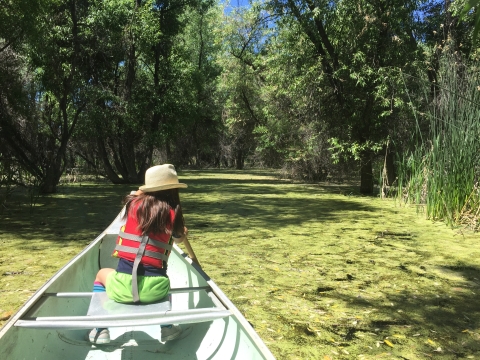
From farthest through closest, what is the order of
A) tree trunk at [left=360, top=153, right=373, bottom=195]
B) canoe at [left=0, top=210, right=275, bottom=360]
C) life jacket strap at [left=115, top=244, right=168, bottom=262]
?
1. tree trunk at [left=360, top=153, right=373, bottom=195]
2. life jacket strap at [left=115, top=244, right=168, bottom=262]
3. canoe at [left=0, top=210, right=275, bottom=360]

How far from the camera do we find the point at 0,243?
5.69m

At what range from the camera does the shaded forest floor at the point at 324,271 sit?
9.80 ft

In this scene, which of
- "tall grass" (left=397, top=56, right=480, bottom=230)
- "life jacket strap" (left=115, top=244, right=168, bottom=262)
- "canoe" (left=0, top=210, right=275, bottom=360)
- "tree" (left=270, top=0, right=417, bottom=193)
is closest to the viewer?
"canoe" (left=0, top=210, right=275, bottom=360)

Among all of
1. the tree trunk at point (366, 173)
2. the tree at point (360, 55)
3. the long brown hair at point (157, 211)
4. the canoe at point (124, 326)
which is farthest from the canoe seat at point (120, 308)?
the tree trunk at point (366, 173)

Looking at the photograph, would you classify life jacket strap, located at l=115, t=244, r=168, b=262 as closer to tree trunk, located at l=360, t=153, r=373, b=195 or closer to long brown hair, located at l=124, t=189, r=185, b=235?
long brown hair, located at l=124, t=189, r=185, b=235

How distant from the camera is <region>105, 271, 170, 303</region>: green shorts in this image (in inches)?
104

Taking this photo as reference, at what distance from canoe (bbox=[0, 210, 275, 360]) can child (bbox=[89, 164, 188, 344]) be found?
2.8 inches

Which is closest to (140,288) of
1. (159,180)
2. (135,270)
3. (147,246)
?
(135,270)

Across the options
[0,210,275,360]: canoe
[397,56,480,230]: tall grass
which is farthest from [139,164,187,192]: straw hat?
[397,56,480,230]: tall grass

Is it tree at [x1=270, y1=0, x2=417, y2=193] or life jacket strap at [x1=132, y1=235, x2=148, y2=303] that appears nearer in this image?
life jacket strap at [x1=132, y1=235, x2=148, y2=303]

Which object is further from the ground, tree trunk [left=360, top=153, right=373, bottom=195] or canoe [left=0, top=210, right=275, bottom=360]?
tree trunk [left=360, top=153, right=373, bottom=195]

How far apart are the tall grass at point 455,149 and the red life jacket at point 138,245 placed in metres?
4.53

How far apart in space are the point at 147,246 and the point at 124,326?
1.80 ft

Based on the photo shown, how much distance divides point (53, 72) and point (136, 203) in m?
10.3
